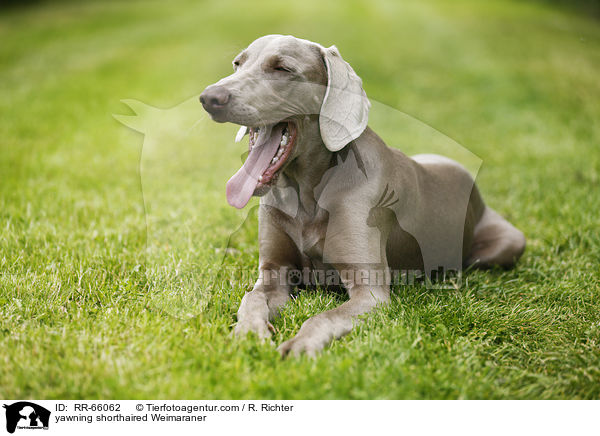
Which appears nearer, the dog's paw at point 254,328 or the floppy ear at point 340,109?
the dog's paw at point 254,328

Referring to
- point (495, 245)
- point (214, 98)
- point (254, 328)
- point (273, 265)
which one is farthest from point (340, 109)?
point (495, 245)

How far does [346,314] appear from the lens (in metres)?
2.93

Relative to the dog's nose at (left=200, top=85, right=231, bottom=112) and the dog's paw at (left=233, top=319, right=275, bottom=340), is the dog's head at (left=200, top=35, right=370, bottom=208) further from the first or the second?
the dog's paw at (left=233, top=319, right=275, bottom=340)

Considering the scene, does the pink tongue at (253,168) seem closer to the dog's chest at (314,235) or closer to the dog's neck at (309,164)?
the dog's neck at (309,164)

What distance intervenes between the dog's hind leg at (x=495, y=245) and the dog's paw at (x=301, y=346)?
1.80m

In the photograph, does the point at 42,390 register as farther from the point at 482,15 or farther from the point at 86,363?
the point at 482,15

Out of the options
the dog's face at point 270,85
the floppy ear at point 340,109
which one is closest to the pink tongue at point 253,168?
the dog's face at point 270,85

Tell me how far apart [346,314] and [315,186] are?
30.1 inches

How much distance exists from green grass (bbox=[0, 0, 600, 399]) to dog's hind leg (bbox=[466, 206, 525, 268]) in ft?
0.38

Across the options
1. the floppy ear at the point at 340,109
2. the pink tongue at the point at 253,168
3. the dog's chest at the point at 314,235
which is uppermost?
the floppy ear at the point at 340,109

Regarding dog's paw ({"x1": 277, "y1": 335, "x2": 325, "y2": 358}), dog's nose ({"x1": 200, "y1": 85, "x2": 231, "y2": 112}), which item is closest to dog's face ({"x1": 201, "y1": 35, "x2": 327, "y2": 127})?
dog's nose ({"x1": 200, "y1": 85, "x2": 231, "y2": 112})

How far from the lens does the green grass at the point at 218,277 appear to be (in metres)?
2.51
